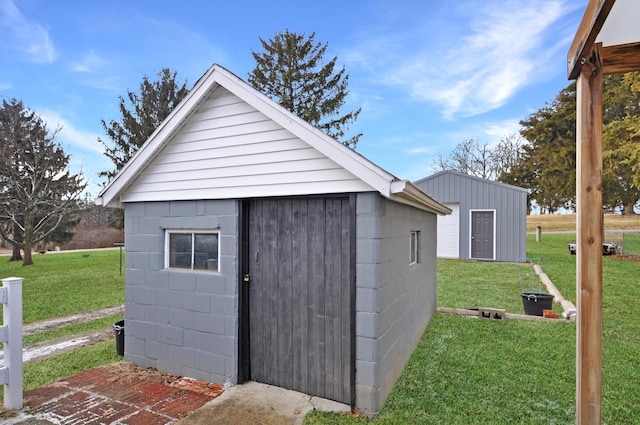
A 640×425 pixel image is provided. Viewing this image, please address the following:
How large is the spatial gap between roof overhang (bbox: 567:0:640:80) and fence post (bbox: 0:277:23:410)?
5.32 m

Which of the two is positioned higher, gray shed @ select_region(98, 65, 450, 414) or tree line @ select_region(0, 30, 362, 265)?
tree line @ select_region(0, 30, 362, 265)

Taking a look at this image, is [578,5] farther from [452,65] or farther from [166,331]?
[166,331]

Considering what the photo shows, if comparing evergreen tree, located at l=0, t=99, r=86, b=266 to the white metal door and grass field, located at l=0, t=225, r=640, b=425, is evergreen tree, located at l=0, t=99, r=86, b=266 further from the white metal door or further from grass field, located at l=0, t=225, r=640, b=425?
the white metal door

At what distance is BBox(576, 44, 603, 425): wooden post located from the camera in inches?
90.8

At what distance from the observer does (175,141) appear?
4789 mm

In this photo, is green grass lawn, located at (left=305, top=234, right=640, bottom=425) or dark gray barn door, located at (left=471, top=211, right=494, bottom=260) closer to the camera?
green grass lawn, located at (left=305, top=234, right=640, bottom=425)

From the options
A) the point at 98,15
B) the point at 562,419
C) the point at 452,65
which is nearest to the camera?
the point at 562,419

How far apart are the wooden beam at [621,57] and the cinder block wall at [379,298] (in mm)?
2059

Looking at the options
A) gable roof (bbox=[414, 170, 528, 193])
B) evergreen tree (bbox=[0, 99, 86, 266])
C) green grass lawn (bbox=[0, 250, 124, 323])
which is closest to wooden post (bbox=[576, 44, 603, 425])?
green grass lawn (bbox=[0, 250, 124, 323])

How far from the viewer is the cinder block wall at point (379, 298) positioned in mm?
3553

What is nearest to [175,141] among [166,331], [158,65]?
[166,331]

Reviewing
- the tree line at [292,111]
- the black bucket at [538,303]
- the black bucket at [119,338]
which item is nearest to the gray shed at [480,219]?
the tree line at [292,111]

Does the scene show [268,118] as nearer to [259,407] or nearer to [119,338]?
[259,407]

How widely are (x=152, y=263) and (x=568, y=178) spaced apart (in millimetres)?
27411
